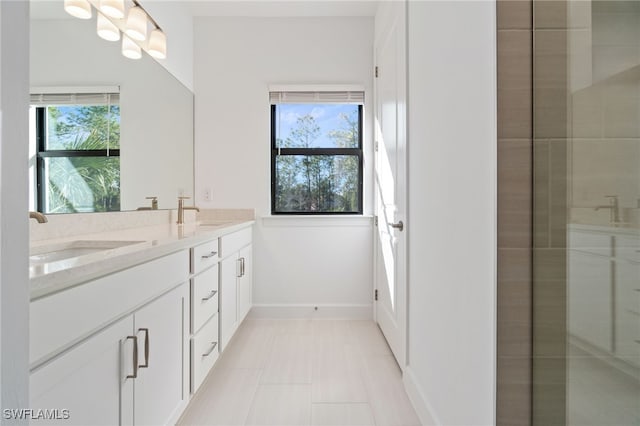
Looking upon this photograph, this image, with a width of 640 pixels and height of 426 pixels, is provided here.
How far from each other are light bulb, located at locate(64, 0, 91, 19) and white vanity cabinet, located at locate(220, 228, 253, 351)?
136 centimetres

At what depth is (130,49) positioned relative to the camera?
2.14 m

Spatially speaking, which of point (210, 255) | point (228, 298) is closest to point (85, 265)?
point (210, 255)

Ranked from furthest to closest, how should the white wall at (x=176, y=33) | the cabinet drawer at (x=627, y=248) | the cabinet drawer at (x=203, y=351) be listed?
the white wall at (x=176, y=33) < the cabinet drawer at (x=203, y=351) < the cabinet drawer at (x=627, y=248)

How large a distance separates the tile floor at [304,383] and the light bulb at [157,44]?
7.08ft

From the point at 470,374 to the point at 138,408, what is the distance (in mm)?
1112

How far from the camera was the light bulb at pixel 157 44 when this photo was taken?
2328 mm

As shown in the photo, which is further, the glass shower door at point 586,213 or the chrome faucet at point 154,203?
the chrome faucet at point 154,203

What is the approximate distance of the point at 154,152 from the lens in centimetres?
242

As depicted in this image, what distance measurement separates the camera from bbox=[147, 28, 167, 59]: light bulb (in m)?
2.33

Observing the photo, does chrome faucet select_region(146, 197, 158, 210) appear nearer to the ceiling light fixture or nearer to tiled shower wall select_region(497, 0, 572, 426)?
the ceiling light fixture

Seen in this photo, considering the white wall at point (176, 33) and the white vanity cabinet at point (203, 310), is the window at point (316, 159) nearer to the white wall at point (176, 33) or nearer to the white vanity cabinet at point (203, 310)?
the white wall at point (176, 33)

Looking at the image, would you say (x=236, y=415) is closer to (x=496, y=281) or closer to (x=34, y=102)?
(x=496, y=281)

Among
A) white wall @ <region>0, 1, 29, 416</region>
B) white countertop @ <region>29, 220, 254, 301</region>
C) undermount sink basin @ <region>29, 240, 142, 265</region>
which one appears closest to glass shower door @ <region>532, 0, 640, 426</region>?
white wall @ <region>0, 1, 29, 416</region>

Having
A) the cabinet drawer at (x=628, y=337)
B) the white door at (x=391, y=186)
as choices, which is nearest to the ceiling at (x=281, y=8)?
the white door at (x=391, y=186)
